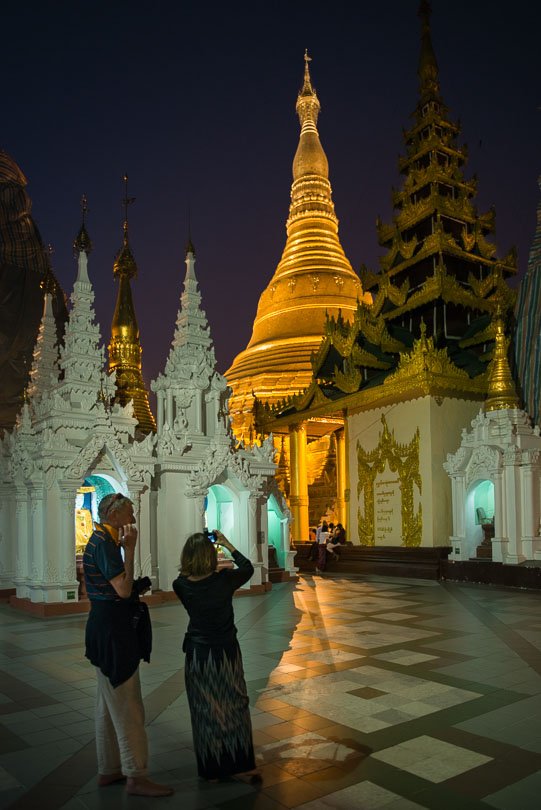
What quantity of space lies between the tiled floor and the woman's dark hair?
51.0 inches

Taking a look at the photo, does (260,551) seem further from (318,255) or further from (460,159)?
(318,255)

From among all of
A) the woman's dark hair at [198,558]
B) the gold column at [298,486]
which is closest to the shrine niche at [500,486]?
the gold column at [298,486]

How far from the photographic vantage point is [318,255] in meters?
33.8

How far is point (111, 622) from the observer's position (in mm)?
4312

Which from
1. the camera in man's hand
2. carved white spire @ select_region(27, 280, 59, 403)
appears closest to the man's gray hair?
the camera in man's hand

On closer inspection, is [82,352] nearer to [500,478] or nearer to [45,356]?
[45,356]

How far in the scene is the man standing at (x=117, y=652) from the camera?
427 cm

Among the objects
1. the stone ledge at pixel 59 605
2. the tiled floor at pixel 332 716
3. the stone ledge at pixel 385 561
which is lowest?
the stone ledge at pixel 385 561

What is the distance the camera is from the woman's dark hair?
4379mm

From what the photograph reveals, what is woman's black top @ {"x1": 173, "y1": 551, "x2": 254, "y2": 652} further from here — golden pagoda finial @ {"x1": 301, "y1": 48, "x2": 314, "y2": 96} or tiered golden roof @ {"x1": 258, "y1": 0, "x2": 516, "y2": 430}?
golden pagoda finial @ {"x1": 301, "y1": 48, "x2": 314, "y2": 96}

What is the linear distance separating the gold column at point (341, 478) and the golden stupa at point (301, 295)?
3375 millimetres

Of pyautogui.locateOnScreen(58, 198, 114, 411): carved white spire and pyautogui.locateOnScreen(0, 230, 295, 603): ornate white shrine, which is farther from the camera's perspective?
pyautogui.locateOnScreen(58, 198, 114, 411): carved white spire

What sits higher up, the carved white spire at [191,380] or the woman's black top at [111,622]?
the carved white spire at [191,380]

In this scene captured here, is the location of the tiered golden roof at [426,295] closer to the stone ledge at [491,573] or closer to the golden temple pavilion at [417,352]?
the golden temple pavilion at [417,352]
